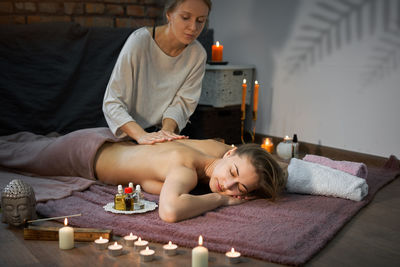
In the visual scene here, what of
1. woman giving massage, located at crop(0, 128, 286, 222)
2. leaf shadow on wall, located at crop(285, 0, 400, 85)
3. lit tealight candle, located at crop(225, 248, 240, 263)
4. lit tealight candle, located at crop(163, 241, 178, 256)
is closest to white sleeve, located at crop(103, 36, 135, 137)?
woman giving massage, located at crop(0, 128, 286, 222)

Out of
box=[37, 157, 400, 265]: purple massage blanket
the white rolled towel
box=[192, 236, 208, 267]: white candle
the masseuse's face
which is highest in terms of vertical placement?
the masseuse's face

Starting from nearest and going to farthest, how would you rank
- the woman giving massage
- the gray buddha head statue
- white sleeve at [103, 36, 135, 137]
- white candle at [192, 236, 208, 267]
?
white candle at [192, 236, 208, 267] → the gray buddha head statue → the woman giving massage → white sleeve at [103, 36, 135, 137]

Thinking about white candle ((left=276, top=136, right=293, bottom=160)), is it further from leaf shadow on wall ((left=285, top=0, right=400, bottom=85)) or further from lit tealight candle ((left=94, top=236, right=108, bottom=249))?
lit tealight candle ((left=94, top=236, right=108, bottom=249))

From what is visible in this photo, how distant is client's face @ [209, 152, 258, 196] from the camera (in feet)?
6.48

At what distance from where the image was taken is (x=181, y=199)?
6.17 ft

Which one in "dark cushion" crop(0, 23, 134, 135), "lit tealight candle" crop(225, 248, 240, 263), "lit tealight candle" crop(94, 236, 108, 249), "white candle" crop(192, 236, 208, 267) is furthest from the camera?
"dark cushion" crop(0, 23, 134, 135)

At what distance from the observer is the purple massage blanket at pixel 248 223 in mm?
1704

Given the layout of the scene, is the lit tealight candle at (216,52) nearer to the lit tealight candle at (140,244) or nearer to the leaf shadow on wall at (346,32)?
the leaf shadow on wall at (346,32)

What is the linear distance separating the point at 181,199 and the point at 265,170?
39cm

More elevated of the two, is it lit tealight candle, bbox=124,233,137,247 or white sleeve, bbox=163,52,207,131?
white sleeve, bbox=163,52,207,131

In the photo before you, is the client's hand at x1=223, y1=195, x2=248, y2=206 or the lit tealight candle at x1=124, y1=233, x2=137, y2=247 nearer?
the lit tealight candle at x1=124, y1=233, x2=137, y2=247

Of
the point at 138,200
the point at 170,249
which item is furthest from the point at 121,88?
the point at 170,249

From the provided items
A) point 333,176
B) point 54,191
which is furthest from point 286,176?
point 54,191

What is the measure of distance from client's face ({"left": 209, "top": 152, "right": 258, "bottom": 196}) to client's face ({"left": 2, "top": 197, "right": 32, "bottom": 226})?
0.79 meters
